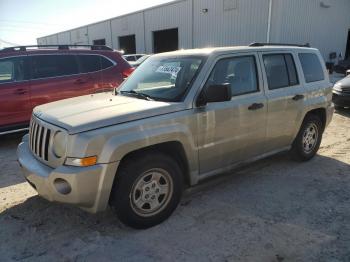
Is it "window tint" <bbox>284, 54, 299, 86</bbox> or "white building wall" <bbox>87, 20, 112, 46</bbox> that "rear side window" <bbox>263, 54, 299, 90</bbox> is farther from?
"white building wall" <bbox>87, 20, 112, 46</bbox>

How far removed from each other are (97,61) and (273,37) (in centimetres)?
1405

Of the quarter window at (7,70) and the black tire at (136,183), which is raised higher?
the quarter window at (7,70)

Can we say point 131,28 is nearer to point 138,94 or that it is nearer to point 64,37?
point 64,37

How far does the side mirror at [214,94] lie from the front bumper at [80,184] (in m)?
1.22

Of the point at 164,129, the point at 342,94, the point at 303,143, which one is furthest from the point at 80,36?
the point at 164,129

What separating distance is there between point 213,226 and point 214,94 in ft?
4.57

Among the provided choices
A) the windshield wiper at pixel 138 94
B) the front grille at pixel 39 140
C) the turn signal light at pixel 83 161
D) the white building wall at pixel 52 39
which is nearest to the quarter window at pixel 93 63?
the windshield wiper at pixel 138 94

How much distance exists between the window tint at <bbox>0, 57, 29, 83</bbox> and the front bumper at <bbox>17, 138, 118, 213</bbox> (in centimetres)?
392

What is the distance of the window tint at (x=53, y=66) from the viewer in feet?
22.6

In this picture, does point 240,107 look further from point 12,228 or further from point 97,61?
point 97,61

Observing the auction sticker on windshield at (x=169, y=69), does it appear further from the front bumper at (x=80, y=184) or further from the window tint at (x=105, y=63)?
the window tint at (x=105, y=63)

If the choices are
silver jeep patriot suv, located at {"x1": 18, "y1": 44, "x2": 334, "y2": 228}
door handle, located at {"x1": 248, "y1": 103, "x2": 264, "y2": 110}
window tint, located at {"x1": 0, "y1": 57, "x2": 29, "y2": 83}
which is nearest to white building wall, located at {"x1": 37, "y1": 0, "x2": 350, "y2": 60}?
window tint, located at {"x1": 0, "y1": 57, "x2": 29, "y2": 83}

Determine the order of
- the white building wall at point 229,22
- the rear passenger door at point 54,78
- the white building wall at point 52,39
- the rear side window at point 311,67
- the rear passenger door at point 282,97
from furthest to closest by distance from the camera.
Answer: the white building wall at point 52,39
the white building wall at point 229,22
the rear passenger door at point 54,78
the rear side window at point 311,67
the rear passenger door at point 282,97

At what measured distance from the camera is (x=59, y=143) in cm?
328
